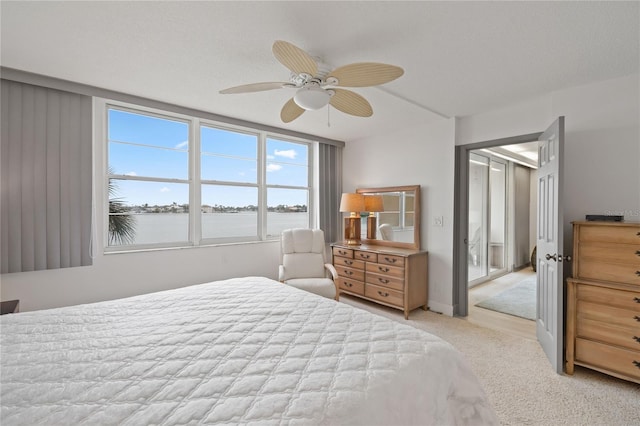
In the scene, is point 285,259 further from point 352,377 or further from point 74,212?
point 352,377

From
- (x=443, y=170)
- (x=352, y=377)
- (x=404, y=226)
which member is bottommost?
(x=352, y=377)

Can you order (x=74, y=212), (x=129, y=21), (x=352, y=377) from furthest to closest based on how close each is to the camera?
1. (x=74, y=212)
2. (x=129, y=21)
3. (x=352, y=377)

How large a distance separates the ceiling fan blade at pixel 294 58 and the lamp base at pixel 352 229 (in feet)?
9.57

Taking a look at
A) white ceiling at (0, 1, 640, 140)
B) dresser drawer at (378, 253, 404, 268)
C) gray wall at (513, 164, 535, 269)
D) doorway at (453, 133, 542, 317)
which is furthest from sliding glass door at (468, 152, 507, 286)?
white ceiling at (0, 1, 640, 140)

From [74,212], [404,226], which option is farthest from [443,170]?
[74,212]

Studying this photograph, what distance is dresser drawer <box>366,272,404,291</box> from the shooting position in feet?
11.8

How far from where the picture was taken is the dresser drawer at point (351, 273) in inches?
159

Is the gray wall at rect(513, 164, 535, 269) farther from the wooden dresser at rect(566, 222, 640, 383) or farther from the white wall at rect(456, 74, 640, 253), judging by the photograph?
the wooden dresser at rect(566, 222, 640, 383)

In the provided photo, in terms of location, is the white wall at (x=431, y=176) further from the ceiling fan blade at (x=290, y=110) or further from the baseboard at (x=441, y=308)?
the ceiling fan blade at (x=290, y=110)

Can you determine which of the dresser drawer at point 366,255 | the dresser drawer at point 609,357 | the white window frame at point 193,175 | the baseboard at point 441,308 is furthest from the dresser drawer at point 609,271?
the white window frame at point 193,175

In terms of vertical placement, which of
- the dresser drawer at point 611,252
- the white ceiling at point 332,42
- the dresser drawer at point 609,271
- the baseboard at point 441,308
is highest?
the white ceiling at point 332,42

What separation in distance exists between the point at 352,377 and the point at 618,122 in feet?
10.5

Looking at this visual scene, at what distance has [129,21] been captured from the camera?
70.2 inches

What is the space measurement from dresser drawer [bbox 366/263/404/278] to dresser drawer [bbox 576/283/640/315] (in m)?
1.68
